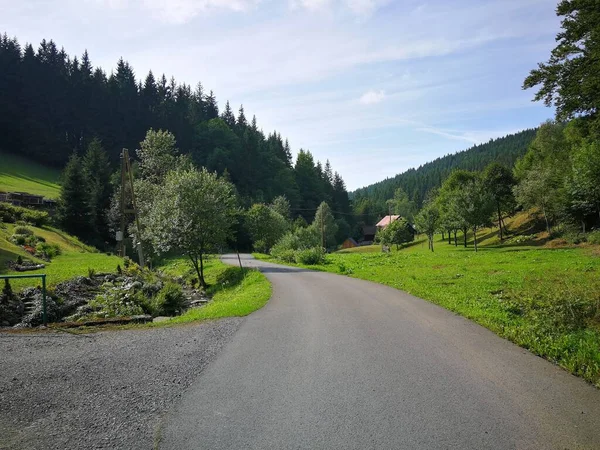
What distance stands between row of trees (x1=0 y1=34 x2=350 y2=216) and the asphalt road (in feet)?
234

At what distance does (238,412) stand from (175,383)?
165 centimetres

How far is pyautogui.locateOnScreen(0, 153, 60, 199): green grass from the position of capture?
55.0 m

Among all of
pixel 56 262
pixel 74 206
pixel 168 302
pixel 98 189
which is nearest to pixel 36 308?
pixel 168 302

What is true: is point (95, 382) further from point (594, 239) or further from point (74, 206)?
point (74, 206)

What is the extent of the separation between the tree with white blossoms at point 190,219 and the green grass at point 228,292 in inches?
83.1

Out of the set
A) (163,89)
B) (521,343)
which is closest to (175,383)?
(521,343)

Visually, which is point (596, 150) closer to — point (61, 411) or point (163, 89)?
point (61, 411)

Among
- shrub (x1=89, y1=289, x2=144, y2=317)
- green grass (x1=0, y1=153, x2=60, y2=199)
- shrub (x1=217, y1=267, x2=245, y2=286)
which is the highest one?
green grass (x1=0, y1=153, x2=60, y2=199)

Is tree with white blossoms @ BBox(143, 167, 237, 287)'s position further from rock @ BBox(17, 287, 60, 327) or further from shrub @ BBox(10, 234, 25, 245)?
rock @ BBox(17, 287, 60, 327)

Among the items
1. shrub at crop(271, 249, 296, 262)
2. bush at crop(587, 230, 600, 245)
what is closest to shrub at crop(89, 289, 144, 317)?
shrub at crop(271, 249, 296, 262)

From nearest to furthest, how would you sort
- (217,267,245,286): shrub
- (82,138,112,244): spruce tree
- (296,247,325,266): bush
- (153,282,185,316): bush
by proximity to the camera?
(153,282,185,316): bush → (217,267,245,286): shrub → (296,247,325,266): bush → (82,138,112,244): spruce tree

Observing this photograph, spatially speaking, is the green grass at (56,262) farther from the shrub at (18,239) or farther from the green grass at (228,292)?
the green grass at (228,292)

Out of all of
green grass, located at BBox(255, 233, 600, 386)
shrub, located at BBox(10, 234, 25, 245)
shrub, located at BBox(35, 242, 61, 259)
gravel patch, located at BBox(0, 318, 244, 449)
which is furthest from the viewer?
shrub, located at BBox(10, 234, 25, 245)

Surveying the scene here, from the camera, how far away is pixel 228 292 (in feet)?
70.1
